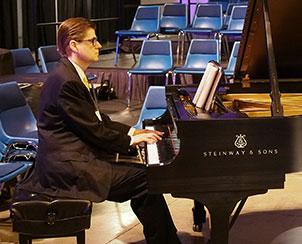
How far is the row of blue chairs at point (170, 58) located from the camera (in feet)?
26.7

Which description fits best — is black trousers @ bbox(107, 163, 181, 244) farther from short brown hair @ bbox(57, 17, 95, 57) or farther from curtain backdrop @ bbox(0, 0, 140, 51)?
curtain backdrop @ bbox(0, 0, 140, 51)

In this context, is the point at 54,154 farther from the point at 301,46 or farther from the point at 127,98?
the point at 127,98

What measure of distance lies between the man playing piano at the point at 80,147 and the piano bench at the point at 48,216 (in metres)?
0.06

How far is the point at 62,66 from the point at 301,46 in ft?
5.26

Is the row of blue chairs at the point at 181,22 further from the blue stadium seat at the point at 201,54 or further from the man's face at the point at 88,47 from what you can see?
the man's face at the point at 88,47

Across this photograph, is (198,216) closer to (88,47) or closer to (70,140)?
(70,140)

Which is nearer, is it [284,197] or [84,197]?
[84,197]

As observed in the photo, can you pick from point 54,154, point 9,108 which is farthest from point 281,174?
point 9,108

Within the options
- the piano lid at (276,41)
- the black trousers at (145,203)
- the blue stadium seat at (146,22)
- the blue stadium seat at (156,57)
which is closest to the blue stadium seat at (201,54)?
the blue stadium seat at (156,57)

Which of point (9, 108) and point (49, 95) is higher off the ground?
point (49, 95)

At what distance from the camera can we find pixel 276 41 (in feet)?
13.0

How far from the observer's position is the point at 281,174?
301cm

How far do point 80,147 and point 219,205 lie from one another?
32.2 inches

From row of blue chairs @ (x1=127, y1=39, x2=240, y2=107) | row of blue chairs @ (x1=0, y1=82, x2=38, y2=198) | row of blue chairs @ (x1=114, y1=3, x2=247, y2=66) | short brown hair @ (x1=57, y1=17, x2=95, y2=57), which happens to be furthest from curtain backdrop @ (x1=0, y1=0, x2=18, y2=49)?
short brown hair @ (x1=57, y1=17, x2=95, y2=57)
